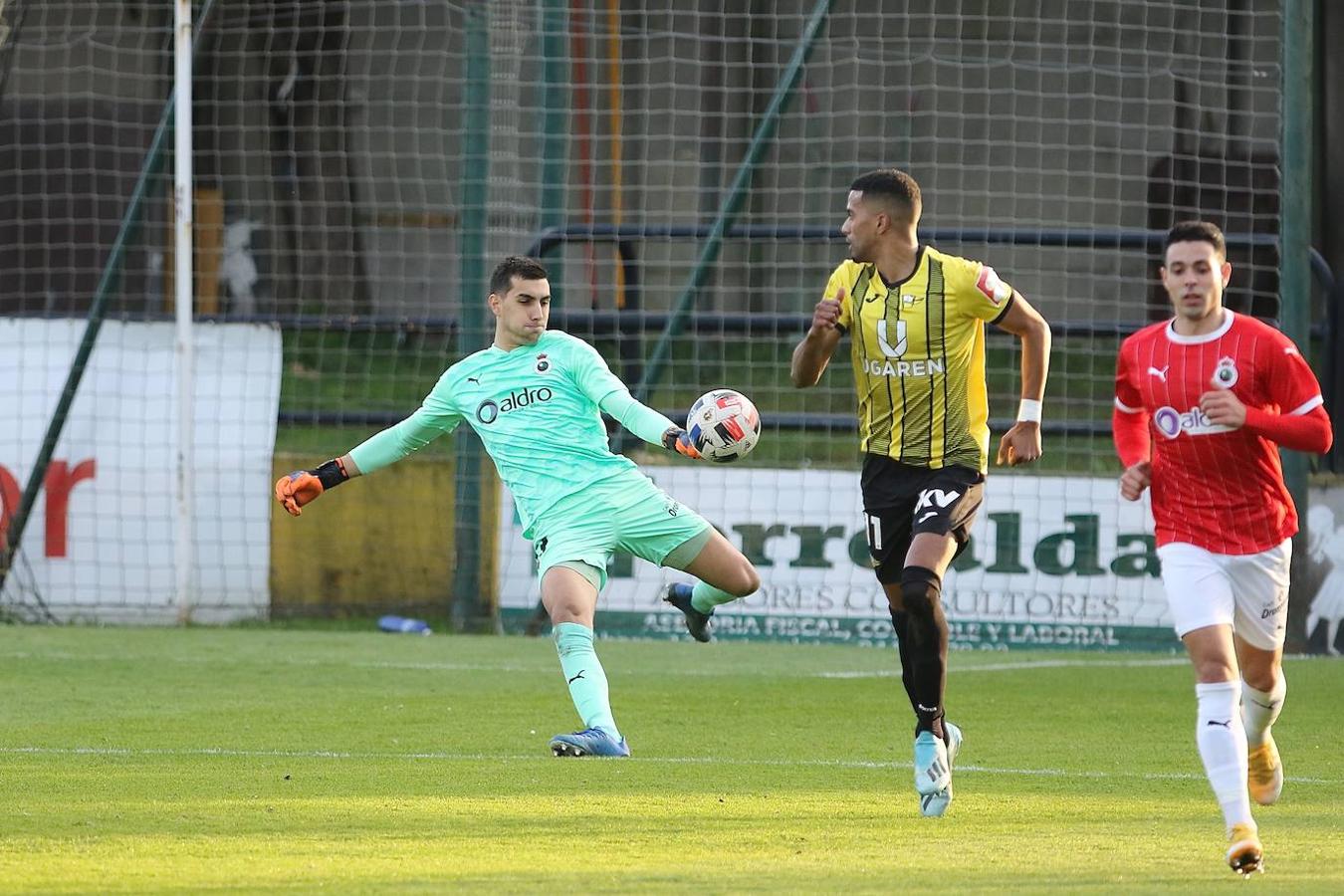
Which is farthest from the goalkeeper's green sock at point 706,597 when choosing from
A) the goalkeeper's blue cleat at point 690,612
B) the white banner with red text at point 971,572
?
the white banner with red text at point 971,572

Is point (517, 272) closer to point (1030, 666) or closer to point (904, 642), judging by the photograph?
point (904, 642)

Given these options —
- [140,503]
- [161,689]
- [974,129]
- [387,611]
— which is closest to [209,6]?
[140,503]

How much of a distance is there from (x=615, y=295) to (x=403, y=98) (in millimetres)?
6714

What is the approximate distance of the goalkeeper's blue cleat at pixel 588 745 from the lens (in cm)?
749

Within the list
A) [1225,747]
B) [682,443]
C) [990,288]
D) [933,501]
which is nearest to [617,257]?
[682,443]

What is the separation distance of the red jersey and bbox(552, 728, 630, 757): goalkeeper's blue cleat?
240 centimetres

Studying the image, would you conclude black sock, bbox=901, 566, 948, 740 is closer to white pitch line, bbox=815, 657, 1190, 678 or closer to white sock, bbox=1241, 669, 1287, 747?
white sock, bbox=1241, 669, 1287, 747

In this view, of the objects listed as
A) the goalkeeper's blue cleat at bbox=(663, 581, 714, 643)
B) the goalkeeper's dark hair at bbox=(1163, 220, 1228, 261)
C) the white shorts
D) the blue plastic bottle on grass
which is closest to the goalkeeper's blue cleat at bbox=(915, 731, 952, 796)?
the white shorts

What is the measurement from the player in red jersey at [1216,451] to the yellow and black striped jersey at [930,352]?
106 cm

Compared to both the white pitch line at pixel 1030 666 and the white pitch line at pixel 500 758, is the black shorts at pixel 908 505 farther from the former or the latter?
the white pitch line at pixel 1030 666

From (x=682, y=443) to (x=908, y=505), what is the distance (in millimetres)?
832

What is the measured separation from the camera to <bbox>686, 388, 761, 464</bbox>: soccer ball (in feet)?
23.9

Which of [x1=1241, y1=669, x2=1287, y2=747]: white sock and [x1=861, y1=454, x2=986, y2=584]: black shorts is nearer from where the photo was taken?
[x1=1241, y1=669, x2=1287, y2=747]: white sock

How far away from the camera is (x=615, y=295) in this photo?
15.0 meters
